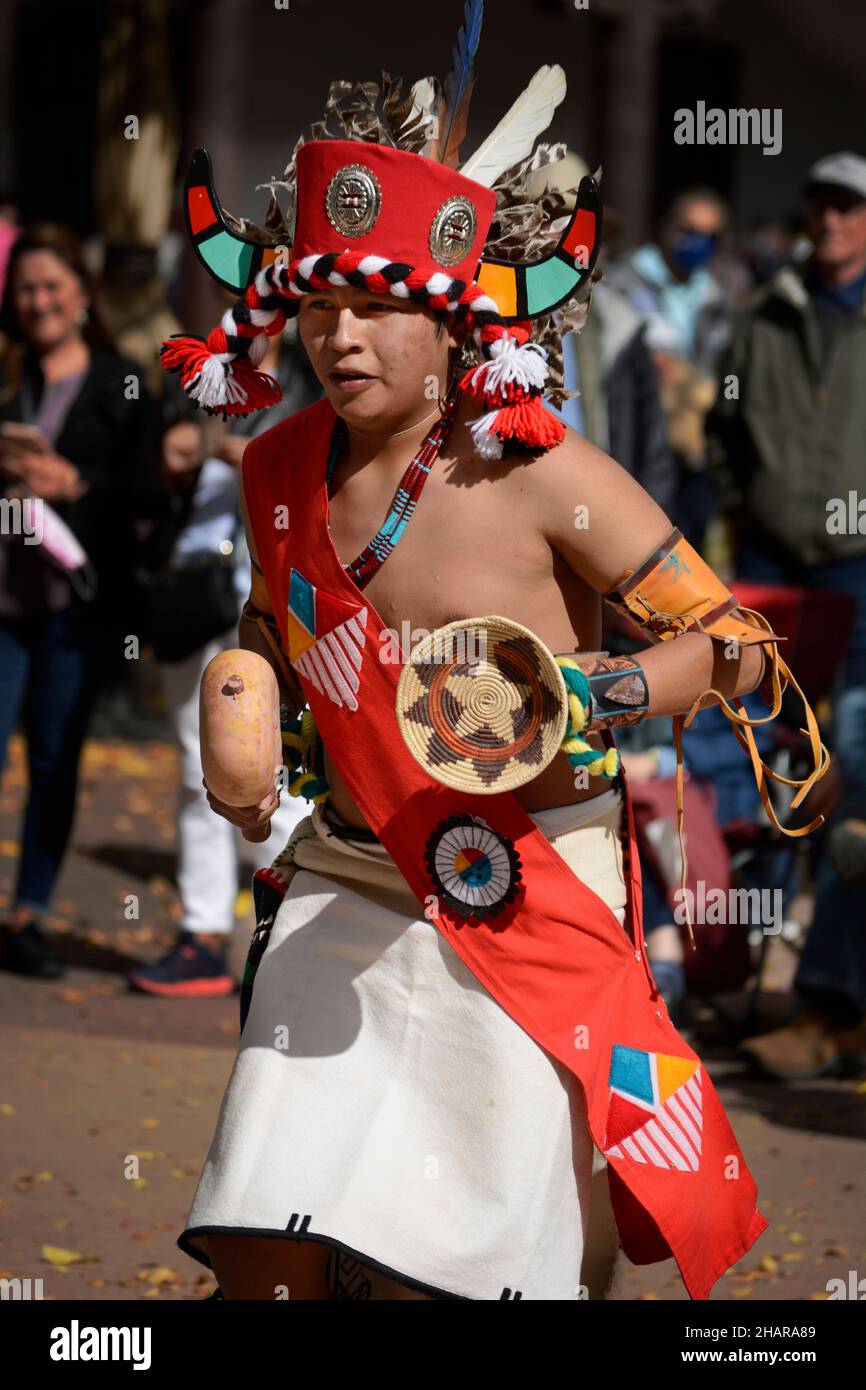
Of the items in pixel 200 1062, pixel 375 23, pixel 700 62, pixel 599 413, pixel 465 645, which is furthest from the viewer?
pixel 700 62

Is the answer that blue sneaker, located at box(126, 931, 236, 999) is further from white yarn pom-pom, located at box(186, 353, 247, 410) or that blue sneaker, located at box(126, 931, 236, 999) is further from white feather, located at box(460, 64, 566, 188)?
white feather, located at box(460, 64, 566, 188)

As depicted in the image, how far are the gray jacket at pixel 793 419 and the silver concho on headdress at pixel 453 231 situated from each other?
3717mm

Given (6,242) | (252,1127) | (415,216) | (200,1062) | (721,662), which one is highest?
(6,242)

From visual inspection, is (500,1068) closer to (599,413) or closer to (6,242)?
(599,413)

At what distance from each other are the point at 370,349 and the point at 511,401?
23cm

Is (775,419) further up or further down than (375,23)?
further down

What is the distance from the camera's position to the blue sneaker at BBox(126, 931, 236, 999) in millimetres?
6660

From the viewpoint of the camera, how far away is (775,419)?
Result: 7.07 m

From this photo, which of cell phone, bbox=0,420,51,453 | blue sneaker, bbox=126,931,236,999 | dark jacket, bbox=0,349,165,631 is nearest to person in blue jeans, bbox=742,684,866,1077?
blue sneaker, bbox=126,931,236,999

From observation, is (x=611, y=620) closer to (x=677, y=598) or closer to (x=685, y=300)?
(x=677, y=598)

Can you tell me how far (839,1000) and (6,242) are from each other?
Answer: 228 inches

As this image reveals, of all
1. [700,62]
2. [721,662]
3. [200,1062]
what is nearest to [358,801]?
[721,662]

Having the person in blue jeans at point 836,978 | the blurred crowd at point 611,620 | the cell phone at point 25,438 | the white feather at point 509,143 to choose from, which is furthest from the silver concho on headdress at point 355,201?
the cell phone at point 25,438

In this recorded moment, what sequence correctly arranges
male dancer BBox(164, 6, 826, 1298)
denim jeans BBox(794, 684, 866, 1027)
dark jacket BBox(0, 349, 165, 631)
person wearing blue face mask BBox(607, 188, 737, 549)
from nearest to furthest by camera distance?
male dancer BBox(164, 6, 826, 1298) < denim jeans BBox(794, 684, 866, 1027) < dark jacket BBox(0, 349, 165, 631) < person wearing blue face mask BBox(607, 188, 737, 549)
